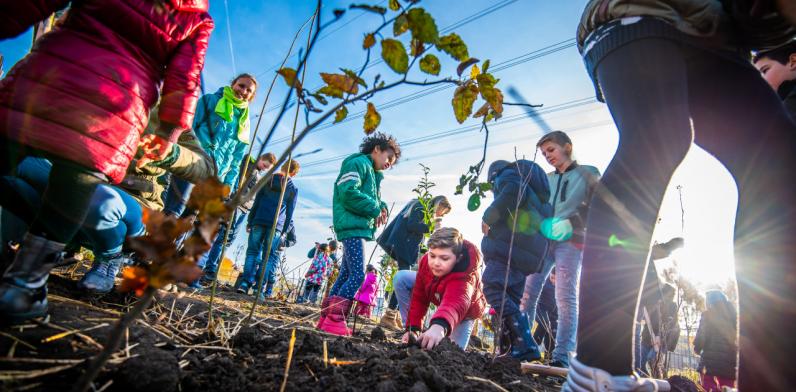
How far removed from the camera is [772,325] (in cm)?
87

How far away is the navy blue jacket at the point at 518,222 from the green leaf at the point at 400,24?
2.05m

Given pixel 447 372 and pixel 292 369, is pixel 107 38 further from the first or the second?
pixel 447 372

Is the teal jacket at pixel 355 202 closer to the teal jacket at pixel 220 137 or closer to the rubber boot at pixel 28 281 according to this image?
the teal jacket at pixel 220 137

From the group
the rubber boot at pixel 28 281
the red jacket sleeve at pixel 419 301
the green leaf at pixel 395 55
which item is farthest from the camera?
the red jacket sleeve at pixel 419 301

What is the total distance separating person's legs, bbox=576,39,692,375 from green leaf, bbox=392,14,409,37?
0.67 meters

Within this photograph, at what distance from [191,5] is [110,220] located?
3.64 feet

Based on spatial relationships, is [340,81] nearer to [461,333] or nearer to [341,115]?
[341,115]

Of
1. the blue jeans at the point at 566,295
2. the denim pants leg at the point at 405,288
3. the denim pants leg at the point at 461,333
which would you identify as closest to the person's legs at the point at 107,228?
the denim pants leg at the point at 405,288

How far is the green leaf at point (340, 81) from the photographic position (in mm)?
854

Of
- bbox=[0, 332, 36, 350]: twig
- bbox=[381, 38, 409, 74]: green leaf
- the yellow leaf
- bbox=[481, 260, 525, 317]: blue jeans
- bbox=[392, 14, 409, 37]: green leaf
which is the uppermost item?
the yellow leaf

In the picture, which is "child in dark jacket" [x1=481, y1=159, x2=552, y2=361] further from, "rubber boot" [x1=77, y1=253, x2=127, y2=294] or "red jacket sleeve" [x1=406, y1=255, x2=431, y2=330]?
"rubber boot" [x1=77, y1=253, x2=127, y2=294]

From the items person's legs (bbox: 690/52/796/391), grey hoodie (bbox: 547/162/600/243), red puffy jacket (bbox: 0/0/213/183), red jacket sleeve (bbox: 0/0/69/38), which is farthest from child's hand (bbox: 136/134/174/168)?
grey hoodie (bbox: 547/162/600/243)

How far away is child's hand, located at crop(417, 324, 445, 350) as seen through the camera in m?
1.82

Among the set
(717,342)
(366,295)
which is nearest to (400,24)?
(366,295)
